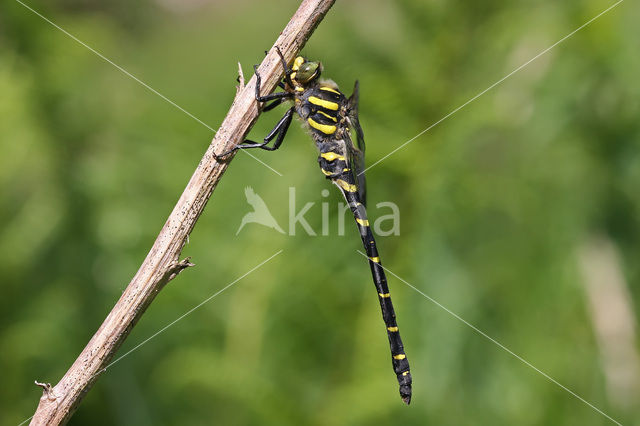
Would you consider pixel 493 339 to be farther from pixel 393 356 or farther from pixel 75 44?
pixel 75 44

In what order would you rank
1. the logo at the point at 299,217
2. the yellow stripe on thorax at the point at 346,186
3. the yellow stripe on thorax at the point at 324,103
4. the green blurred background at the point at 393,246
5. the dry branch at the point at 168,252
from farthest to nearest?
the yellow stripe on thorax at the point at 346,186, the yellow stripe on thorax at the point at 324,103, the logo at the point at 299,217, the green blurred background at the point at 393,246, the dry branch at the point at 168,252

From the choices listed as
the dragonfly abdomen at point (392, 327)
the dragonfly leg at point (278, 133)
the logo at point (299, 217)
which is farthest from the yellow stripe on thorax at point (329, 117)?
the dragonfly abdomen at point (392, 327)

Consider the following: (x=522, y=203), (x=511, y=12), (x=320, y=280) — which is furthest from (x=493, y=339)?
(x=511, y=12)

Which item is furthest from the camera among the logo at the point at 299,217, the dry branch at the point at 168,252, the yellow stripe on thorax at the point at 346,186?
the yellow stripe on thorax at the point at 346,186

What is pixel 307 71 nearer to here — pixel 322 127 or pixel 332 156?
pixel 322 127

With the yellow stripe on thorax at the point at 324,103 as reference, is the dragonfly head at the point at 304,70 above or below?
above

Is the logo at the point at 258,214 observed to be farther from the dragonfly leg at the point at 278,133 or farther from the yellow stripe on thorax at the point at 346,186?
the yellow stripe on thorax at the point at 346,186

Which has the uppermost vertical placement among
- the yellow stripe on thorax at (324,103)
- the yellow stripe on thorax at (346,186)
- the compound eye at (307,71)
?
the compound eye at (307,71)

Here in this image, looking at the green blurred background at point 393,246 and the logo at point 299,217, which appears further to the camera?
the logo at point 299,217

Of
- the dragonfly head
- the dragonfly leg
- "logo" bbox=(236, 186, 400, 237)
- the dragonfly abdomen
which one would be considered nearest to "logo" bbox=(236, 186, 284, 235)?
"logo" bbox=(236, 186, 400, 237)
